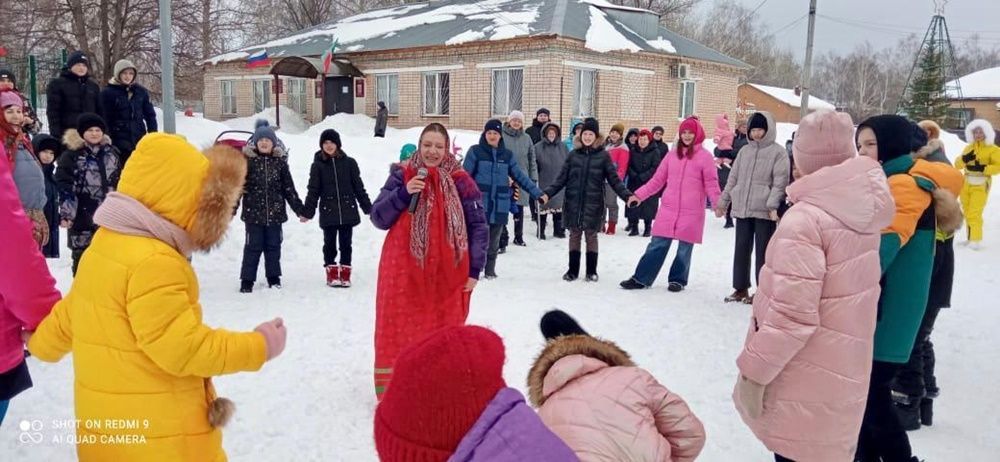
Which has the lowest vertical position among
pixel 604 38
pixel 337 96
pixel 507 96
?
pixel 507 96

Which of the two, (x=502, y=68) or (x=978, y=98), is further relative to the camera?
(x=978, y=98)

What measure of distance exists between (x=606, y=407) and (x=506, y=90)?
64.4ft

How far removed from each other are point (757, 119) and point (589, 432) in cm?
560

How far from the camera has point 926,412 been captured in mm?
4168

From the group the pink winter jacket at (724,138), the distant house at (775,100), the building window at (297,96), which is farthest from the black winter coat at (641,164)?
the distant house at (775,100)

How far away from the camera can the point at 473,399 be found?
1.47 meters

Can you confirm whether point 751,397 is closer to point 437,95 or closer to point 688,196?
point 688,196

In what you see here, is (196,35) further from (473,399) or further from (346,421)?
(473,399)

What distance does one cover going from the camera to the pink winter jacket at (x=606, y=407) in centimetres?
176

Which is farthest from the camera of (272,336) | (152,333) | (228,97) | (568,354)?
(228,97)

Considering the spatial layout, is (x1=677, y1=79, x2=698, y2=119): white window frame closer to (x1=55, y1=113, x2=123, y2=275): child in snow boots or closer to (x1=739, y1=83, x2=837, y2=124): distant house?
(x1=55, y1=113, x2=123, y2=275): child in snow boots

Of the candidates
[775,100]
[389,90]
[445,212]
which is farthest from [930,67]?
[445,212]

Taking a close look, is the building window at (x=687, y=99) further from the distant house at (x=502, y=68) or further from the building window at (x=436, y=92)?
the building window at (x=436, y=92)

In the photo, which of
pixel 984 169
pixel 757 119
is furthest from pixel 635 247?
pixel 984 169
